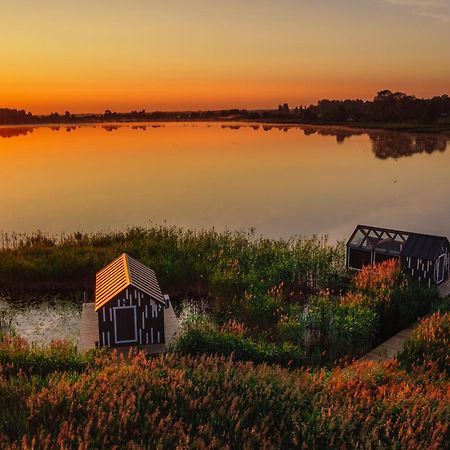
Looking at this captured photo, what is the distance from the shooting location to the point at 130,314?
48.4ft

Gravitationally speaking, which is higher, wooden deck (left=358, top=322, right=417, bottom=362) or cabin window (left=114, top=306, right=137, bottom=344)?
cabin window (left=114, top=306, right=137, bottom=344)

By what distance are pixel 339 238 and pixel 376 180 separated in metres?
28.8

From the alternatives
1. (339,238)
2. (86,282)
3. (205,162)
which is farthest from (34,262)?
(205,162)

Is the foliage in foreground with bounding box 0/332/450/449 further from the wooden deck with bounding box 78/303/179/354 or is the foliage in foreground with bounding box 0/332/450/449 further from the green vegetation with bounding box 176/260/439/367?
the wooden deck with bounding box 78/303/179/354

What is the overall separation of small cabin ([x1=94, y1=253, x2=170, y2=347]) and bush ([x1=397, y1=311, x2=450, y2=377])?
6.47 meters

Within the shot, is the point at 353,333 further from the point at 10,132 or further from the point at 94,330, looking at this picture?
the point at 10,132

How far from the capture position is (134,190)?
52156 mm

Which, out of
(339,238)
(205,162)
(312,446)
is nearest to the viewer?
(312,446)

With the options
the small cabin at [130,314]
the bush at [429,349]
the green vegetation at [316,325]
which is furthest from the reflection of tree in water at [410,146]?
the small cabin at [130,314]

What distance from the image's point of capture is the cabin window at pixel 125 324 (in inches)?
578

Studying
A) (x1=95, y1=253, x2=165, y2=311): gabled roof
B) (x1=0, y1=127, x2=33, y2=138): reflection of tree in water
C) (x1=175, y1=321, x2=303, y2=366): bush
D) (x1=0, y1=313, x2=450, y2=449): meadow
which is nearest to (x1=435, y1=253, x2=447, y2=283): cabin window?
(x1=175, y1=321, x2=303, y2=366): bush

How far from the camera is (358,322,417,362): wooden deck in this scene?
44.2 feet

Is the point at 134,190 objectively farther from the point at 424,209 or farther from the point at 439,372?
the point at 439,372

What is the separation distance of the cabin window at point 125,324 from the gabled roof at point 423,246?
418 inches
